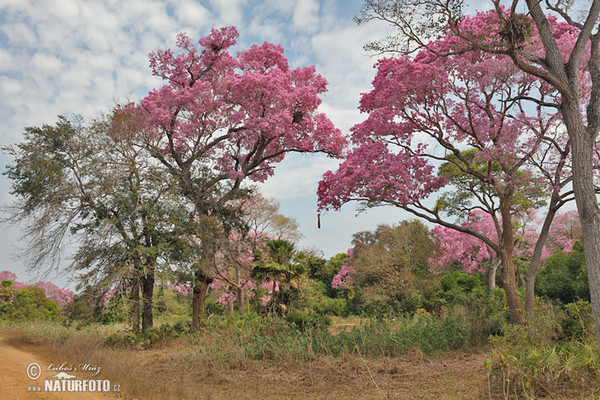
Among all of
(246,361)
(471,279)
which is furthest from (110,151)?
(471,279)

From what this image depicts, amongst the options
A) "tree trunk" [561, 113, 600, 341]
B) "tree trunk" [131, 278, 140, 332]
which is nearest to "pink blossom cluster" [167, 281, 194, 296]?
"tree trunk" [131, 278, 140, 332]

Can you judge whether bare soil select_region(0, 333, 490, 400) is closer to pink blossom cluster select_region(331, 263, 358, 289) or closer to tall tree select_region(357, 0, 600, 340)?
tall tree select_region(357, 0, 600, 340)

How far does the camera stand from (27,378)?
23.7 feet

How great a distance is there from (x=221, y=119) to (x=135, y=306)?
7.46m

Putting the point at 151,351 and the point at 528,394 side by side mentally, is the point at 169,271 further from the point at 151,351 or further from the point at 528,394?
the point at 528,394

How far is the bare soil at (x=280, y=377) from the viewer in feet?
20.7

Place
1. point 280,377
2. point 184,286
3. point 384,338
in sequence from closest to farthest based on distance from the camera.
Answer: point 280,377 < point 384,338 < point 184,286

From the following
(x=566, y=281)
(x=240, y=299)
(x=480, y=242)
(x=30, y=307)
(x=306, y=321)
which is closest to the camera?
(x=306, y=321)

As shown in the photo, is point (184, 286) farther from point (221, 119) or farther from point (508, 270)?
point (508, 270)

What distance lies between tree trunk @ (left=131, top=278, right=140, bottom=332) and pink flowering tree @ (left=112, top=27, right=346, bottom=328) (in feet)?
6.59

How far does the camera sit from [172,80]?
15.7 meters

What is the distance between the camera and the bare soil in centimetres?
632

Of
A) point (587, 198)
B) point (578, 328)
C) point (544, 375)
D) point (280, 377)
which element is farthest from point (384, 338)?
point (587, 198)

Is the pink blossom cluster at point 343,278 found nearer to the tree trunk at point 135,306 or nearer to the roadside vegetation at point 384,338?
the roadside vegetation at point 384,338
